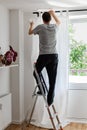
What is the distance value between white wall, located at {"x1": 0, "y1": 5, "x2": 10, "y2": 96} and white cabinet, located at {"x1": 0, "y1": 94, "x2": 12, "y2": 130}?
15cm

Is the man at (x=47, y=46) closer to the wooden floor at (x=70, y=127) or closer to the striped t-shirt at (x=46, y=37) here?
the striped t-shirt at (x=46, y=37)

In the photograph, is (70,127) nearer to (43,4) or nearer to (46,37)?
(46,37)

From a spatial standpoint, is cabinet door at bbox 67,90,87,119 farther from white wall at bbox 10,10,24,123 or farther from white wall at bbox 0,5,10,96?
white wall at bbox 0,5,10,96

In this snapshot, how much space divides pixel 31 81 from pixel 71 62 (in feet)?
2.86

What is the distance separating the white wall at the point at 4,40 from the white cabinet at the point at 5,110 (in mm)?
151

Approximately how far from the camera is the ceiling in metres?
3.64

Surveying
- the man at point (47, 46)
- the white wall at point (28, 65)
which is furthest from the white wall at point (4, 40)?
the man at point (47, 46)

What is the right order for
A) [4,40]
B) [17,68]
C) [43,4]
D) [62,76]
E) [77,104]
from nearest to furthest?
1. [43,4]
2. [4,40]
3. [62,76]
4. [17,68]
5. [77,104]

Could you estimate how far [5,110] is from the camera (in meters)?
4.03

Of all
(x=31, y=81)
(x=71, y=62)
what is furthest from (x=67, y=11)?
(x=31, y=81)

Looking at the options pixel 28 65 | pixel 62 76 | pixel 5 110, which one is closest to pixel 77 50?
pixel 62 76

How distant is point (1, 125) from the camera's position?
12.8ft

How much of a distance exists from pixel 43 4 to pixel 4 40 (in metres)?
0.94

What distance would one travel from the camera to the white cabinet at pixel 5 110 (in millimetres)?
3891
